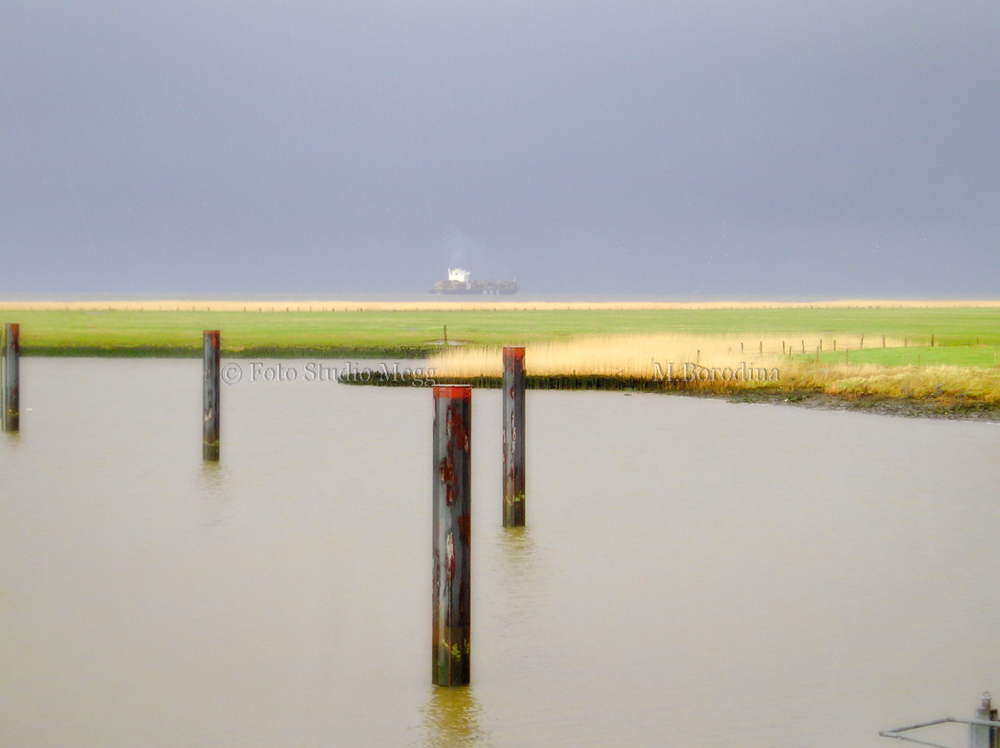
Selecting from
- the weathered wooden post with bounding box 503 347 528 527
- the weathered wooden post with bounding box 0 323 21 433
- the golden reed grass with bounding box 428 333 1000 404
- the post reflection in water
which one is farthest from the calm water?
the golden reed grass with bounding box 428 333 1000 404

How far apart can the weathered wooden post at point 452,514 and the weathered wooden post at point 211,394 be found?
9.67 metres

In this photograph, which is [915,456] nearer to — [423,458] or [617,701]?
[423,458]

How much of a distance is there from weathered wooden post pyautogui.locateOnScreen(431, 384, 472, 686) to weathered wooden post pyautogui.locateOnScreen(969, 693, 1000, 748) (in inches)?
139

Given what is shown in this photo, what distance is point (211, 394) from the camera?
61.9 ft

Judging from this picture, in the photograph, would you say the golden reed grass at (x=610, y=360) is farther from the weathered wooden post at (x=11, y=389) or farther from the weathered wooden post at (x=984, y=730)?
the weathered wooden post at (x=984, y=730)

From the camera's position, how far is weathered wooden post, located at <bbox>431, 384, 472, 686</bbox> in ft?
26.7

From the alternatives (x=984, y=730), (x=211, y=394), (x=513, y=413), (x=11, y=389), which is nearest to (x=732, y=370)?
(x=11, y=389)

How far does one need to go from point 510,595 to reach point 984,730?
263 inches

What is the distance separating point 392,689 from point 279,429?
719 inches

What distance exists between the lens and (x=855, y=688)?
8719 mm

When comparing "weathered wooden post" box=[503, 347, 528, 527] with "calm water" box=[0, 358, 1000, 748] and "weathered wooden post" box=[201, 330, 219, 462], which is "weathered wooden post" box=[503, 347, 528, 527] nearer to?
"calm water" box=[0, 358, 1000, 748]

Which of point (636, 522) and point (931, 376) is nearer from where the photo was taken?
point (636, 522)

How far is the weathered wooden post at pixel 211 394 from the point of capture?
1820 centimetres

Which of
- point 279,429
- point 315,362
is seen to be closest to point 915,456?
point 279,429
